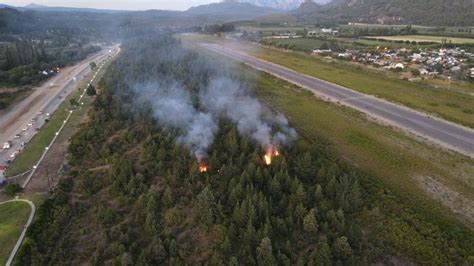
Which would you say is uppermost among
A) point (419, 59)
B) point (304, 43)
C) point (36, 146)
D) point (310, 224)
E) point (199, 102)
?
point (304, 43)

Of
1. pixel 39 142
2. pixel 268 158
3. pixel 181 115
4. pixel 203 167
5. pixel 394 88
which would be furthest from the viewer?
pixel 394 88

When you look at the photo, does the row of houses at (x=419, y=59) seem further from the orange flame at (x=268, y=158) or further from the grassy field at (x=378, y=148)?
the orange flame at (x=268, y=158)

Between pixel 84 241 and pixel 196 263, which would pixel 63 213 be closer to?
pixel 84 241

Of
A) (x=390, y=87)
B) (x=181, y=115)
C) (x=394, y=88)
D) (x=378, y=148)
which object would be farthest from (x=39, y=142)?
(x=394, y=88)

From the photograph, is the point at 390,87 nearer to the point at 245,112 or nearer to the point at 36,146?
the point at 245,112

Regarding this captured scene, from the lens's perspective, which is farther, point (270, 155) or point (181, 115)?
point (181, 115)
